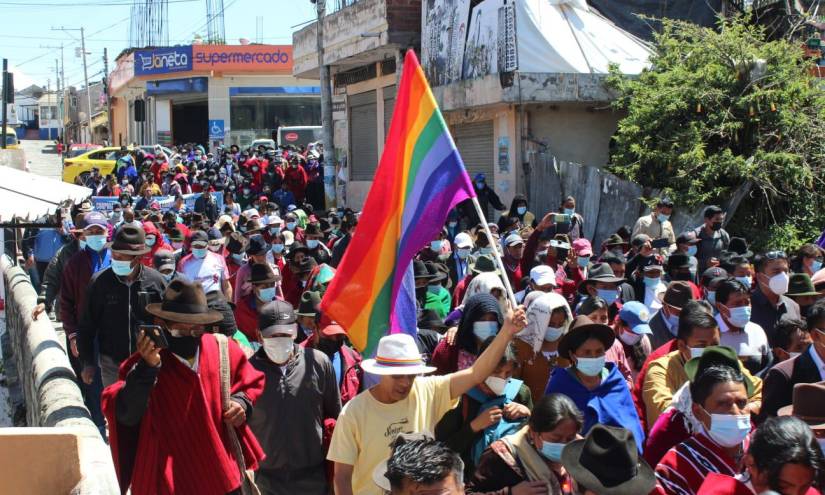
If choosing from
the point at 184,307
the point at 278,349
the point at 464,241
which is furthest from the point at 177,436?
the point at 464,241

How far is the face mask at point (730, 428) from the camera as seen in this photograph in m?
4.21

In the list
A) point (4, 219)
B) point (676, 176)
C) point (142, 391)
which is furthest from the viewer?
point (676, 176)

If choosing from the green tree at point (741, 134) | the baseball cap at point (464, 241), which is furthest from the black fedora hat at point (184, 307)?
the green tree at point (741, 134)

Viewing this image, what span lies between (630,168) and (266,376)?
11.5 meters

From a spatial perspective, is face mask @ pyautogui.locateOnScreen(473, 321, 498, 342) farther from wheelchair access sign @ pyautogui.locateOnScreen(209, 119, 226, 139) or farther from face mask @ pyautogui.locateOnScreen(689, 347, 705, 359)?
wheelchair access sign @ pyautogui.locateOnScreen(209, 119, 226, 139)

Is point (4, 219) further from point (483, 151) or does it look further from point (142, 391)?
point (483, 151)

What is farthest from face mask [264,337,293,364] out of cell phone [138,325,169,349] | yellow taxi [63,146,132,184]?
yellow taxi [63,146,132,184]

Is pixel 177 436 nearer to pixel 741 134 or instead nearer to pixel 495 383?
pixel 495 383

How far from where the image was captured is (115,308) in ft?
23.6

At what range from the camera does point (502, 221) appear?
14.2m

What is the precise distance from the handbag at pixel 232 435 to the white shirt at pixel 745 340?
3121 mm

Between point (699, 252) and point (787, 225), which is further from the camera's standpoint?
point (787, 225)

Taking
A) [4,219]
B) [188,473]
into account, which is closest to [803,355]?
[188,473]

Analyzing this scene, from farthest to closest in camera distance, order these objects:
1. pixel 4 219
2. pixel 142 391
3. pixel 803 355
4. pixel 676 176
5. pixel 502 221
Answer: pixel 676 176, pixel 502 221, pixel 4 219, pixel 803 355, pixel 142 391
